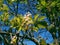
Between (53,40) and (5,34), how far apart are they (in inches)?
92.9

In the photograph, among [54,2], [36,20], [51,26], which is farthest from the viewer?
[51,26]

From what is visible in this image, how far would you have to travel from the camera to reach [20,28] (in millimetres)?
6277

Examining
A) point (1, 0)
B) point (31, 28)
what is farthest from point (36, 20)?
point (1, 0)

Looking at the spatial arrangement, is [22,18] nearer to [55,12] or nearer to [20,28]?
[20,28]

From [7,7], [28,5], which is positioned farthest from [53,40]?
[7,7]

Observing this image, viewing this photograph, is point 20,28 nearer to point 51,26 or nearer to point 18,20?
point 18,20

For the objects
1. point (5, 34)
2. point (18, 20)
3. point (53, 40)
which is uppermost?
point (18, 20)

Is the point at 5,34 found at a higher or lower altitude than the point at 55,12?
lower

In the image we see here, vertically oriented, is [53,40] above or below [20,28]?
below

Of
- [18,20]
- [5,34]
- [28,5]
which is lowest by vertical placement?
[5,34]

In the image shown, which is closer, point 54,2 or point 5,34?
point 54,2

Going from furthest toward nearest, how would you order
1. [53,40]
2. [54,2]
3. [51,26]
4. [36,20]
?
[53,40] → [51,26] → [54,2] → [36,20]

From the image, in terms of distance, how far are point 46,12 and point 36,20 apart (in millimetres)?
2343

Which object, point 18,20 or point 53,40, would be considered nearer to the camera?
point 18,20
